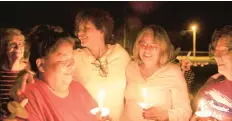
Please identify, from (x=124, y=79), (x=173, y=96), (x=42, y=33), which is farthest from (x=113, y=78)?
(x=42, y=33)

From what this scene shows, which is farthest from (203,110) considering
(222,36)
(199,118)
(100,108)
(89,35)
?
(89,35)

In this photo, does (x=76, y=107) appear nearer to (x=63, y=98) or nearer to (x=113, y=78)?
(x=63, y=98)

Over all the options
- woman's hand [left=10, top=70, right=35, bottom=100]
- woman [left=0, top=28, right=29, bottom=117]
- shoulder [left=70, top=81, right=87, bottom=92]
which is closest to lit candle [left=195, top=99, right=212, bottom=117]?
shoulder [left=70, top=81, right=87, bottom=92]

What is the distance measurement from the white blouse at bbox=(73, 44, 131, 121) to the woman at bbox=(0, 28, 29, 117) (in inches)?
32.5

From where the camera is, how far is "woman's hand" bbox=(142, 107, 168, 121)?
4.74m

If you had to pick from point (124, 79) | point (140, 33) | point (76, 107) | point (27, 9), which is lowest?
point (76, 107)

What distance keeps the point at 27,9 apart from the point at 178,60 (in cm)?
258

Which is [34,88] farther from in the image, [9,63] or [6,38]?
[6,38]

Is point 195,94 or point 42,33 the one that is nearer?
point 42,33

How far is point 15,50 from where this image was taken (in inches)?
196

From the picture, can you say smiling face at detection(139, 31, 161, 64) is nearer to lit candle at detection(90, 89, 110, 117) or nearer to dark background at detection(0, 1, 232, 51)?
dark background at detection(0, 1, 232, 51)

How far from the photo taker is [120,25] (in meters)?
5.26

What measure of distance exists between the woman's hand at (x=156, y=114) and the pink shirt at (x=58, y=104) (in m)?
0.88

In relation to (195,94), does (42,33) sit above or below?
above
